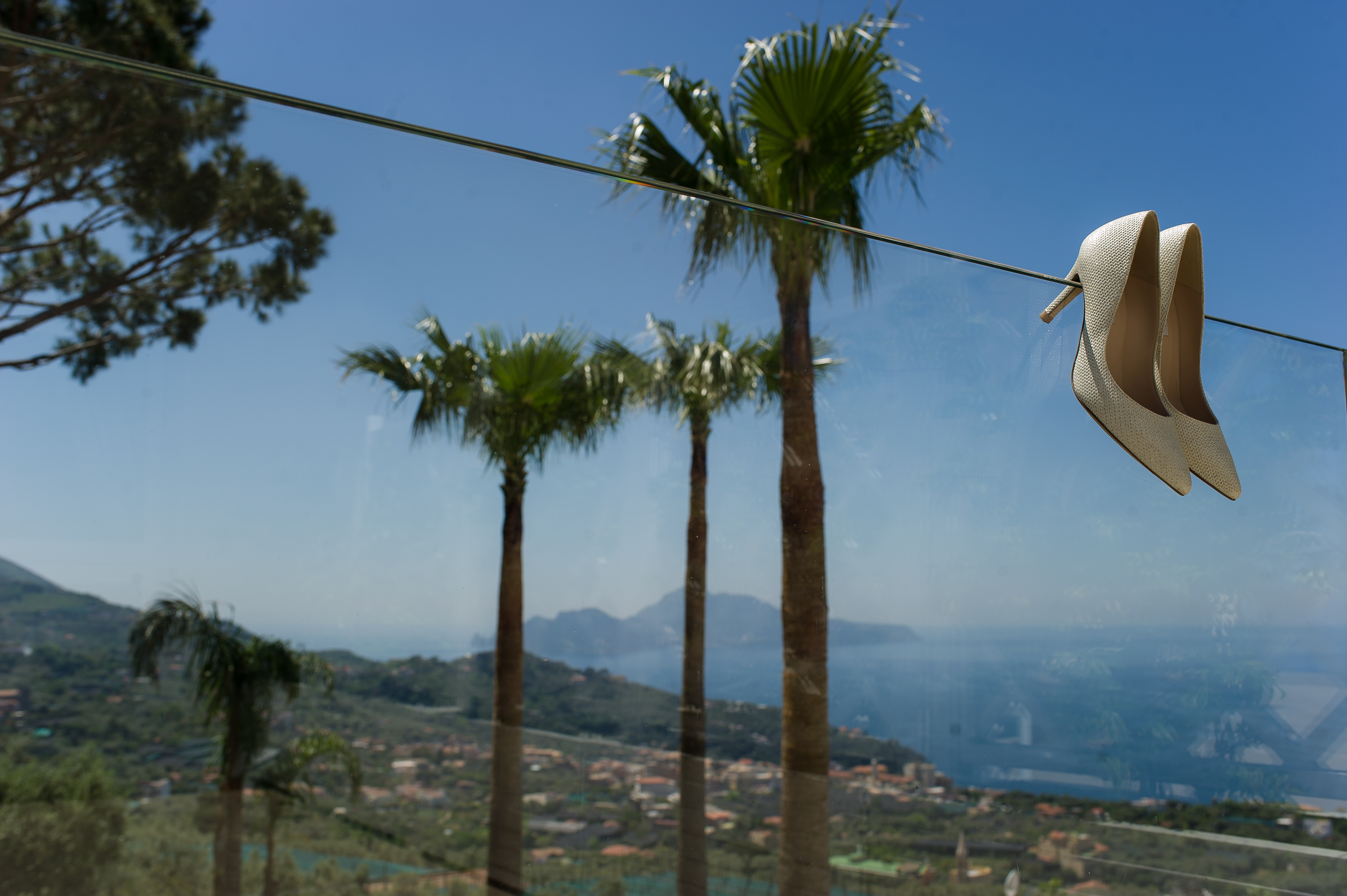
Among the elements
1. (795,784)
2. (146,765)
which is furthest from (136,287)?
(795,784)

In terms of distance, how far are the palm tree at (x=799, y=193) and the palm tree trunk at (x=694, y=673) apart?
20 cm

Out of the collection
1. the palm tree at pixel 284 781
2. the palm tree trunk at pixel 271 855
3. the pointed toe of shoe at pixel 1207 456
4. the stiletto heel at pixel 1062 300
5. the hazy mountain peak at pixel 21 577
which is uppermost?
the stiletto heel at pixel 1062 300

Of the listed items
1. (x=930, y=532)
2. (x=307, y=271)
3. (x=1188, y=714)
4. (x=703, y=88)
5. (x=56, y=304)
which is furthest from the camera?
(x=703, y=88)

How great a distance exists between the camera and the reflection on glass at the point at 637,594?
1.18m

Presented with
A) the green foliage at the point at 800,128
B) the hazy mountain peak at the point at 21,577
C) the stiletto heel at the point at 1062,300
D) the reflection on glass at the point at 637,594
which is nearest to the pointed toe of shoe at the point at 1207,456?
the stiletto heel at the point at 1062,300

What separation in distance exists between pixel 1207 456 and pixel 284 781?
174 centimetres

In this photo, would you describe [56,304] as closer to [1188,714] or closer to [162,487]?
[162,487]

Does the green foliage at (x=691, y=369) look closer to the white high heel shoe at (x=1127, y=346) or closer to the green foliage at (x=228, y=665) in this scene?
the white high heel shoe at (x=1127, y=346)

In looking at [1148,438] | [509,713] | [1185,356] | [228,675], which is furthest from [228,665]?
[1185,356]

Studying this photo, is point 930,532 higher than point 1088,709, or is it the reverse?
point 930,532

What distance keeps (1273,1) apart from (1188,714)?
607 centimetres

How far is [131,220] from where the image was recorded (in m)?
1.21

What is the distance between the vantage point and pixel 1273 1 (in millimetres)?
5539

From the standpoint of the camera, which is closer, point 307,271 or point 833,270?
point 307,271
